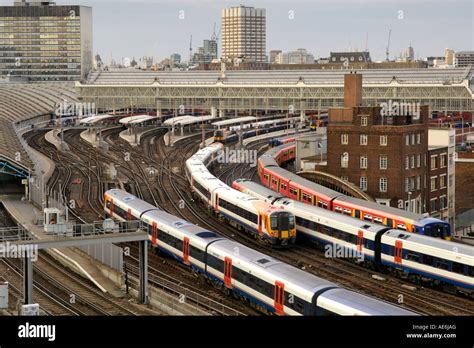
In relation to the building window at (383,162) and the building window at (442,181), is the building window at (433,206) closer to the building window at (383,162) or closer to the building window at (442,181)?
the building window at (442,181)

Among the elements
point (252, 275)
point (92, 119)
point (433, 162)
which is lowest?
point (252, 275)

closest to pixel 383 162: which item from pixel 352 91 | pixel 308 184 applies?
pixel 308 184

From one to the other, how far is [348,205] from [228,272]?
10.5m

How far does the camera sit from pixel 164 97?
307 feet

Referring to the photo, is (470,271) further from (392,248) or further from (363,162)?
(363,162)

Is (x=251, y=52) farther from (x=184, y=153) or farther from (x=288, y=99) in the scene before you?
(x=184, y=153)

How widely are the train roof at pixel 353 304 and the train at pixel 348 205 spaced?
37.4ft

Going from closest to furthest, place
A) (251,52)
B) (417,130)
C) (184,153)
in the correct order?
1. (417,130)
2. (184,153)
3. (251,52)

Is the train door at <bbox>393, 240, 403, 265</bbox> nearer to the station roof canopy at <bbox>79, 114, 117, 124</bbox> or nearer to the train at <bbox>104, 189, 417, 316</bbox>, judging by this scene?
the train at <bbox>104, 189, 417, 316</bbox>

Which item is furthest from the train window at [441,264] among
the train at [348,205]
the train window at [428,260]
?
the train at [348,205]

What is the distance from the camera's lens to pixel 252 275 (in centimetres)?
2008

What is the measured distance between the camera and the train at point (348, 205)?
26.8 metres
